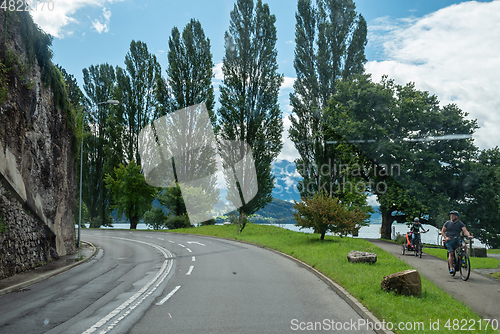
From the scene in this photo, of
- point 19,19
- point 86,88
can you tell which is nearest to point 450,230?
point 19,19

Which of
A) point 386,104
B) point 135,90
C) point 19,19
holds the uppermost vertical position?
point 135,90

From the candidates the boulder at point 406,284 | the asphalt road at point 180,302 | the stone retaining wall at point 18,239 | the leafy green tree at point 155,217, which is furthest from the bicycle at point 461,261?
the leafy green tree at point 155,217

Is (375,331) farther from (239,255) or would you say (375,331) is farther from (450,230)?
(239,255)

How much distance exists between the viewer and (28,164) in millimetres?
13055

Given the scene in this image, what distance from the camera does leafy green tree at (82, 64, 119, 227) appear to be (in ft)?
140

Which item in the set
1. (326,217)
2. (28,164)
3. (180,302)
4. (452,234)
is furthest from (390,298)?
(28,164)

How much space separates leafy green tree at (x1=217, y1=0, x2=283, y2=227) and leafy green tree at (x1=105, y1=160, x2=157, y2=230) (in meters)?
13.5

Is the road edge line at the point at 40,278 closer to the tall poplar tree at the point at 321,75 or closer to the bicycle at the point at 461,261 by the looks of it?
the bicycle at the point at 461,261

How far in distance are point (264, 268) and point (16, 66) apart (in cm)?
1155

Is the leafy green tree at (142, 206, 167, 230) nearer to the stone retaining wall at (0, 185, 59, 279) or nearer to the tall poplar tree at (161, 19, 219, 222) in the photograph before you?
the tall poplar tree at (161, 19, 219, 222)

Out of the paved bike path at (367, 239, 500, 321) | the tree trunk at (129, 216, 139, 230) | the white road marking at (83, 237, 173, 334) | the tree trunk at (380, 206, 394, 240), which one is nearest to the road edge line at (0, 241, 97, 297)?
the white road marking at (83, 237, 173, 334)

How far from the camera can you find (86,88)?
4519 centimetres

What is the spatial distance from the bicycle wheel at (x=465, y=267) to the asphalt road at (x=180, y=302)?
382 cm

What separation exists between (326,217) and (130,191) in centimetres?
2974
